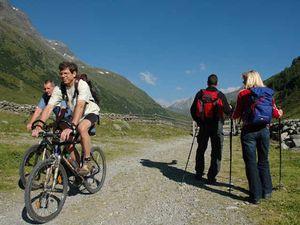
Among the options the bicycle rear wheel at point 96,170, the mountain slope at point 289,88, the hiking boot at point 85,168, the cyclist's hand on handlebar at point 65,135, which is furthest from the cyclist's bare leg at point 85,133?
the mountain slope at point 289,88

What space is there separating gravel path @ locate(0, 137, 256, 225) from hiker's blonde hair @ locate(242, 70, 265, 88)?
2.86 meters

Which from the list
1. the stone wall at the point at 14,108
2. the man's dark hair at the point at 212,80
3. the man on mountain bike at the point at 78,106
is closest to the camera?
the man on mountain bike at the point at 78,106

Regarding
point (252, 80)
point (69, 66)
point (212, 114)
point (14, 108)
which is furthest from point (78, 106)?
point (14, 108)

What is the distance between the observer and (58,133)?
741 cm

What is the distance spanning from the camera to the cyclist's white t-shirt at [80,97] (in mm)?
7877

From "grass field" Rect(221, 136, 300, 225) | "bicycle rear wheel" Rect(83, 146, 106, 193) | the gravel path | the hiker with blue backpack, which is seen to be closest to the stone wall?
"grass field" Rect(221, 136, 300, 225)

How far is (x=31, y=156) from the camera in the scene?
828 cm

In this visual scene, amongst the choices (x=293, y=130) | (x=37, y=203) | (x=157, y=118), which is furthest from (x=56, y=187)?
(x=157, y=118)

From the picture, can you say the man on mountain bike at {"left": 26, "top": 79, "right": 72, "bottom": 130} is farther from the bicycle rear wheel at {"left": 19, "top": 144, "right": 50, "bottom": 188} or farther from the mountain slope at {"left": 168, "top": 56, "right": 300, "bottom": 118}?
the mountain slope at {"left": 168, "top": 56, "right": 300, "bottom": 118}

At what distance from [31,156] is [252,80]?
220 inches

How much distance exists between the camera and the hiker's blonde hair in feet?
27.2

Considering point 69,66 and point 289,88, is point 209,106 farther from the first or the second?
point 289,88

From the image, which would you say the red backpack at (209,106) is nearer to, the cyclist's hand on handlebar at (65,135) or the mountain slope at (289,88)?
the cyclist's hand on handlebar at (65,135)

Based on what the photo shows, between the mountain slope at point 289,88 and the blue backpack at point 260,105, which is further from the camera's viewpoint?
the mountain slope at point 289,88
